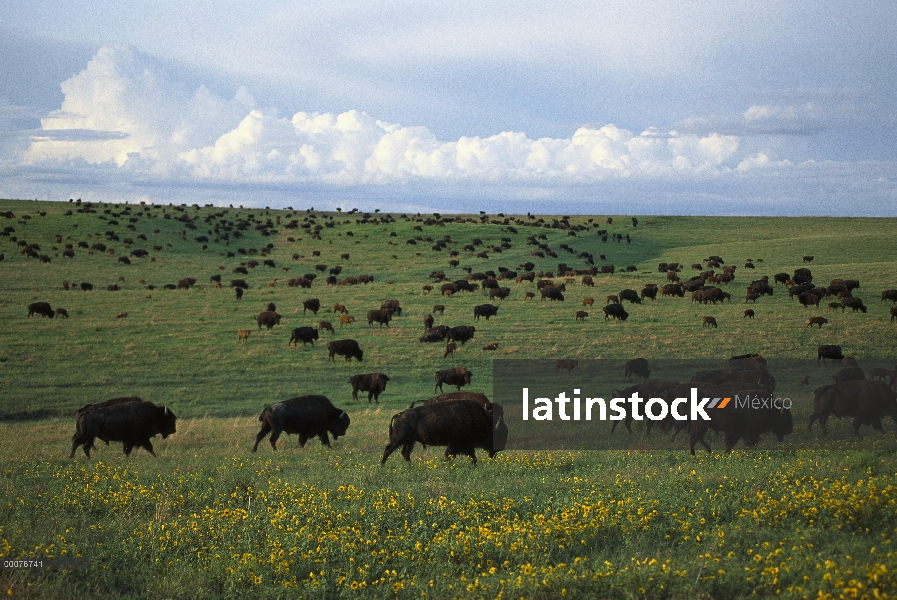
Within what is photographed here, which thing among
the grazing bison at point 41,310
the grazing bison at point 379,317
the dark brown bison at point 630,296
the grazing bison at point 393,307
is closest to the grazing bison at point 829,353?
the dark brown bison at point 630,296

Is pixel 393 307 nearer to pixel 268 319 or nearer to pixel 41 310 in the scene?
pixel 268 319

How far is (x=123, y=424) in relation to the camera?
659 inches

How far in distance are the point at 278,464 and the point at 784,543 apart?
954 cm

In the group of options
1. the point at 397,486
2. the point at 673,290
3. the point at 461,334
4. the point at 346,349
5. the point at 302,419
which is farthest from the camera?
A: the point at 673,290

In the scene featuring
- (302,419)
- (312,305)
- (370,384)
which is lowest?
(370,384)

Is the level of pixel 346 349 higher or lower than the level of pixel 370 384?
higher

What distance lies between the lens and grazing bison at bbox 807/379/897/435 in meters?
16.0

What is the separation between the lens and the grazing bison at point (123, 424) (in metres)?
16.5

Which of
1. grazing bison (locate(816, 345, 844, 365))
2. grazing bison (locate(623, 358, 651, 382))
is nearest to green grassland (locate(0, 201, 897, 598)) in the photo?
grazing bison (locate(816, 345, 844, 365))

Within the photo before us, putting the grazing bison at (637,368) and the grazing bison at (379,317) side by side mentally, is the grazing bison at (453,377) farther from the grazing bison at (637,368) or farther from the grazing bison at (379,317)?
the grazing bison at (379,317)

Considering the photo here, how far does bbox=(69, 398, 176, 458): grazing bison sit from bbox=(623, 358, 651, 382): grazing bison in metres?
17.8

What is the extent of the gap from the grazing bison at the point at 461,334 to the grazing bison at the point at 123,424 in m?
18.2

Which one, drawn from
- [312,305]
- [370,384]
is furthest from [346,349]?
[312,305]

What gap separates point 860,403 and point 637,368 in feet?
39.9
